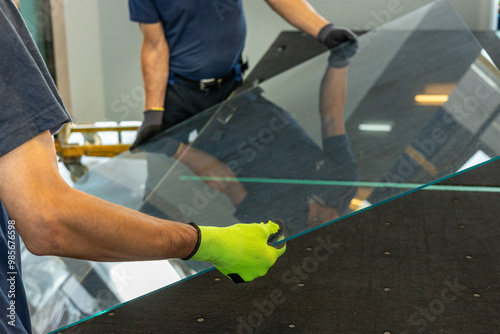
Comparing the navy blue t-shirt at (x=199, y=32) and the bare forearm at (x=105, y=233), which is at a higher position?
the bare forearm at (x=105, y=233)

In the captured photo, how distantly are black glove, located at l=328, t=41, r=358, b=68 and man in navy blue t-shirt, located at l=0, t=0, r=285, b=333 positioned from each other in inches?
55.3

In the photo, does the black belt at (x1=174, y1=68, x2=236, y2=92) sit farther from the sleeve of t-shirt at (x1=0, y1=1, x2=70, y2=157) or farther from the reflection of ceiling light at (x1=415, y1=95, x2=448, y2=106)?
the sleeve of t-shirt at (x1=0, y1=1, x2=70, y2=157)

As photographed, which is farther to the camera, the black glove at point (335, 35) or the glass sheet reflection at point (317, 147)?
the black glove at point (335, 35)

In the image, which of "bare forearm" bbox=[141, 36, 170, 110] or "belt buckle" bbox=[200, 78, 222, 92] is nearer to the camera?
"bare forearm" bbox=[141, 36, 170, 110]

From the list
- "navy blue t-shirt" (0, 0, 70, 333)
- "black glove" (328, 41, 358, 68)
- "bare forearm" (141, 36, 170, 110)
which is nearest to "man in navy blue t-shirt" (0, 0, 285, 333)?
"navy blue t-shirt" (0, 0, 70, 333)

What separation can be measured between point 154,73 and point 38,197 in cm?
177

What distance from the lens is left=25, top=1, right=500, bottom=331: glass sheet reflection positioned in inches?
47.1

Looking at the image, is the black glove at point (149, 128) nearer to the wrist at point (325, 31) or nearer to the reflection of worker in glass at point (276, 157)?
the reflection of worker in glass at point (276, 157)

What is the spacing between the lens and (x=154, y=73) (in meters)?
2.42

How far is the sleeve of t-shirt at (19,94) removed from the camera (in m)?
0.70

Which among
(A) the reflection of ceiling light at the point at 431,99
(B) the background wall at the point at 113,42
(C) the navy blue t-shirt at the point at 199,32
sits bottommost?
(B) the background wall at the point at 113,42

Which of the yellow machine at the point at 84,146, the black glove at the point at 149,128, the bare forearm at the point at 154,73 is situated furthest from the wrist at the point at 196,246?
the yellow machine at the point at 84,146

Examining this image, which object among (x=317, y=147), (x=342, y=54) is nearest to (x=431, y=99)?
(x=317, y=147)

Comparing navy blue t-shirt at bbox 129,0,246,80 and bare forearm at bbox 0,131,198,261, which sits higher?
bare forearm at bbox 0,131,198,261
